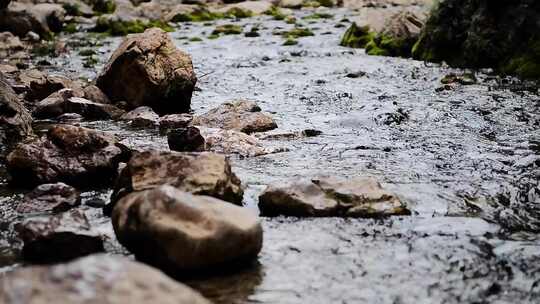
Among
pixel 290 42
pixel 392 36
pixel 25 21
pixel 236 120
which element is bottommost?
pixel 290 42

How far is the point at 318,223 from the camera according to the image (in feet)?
18.4

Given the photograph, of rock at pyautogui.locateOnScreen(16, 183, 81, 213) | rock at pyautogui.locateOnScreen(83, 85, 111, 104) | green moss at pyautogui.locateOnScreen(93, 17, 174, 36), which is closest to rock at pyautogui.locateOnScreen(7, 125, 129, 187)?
rock at pyautogui.locateOnScreen(16, 183, 81, 213)

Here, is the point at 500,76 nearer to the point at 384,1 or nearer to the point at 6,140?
the point at 6,140

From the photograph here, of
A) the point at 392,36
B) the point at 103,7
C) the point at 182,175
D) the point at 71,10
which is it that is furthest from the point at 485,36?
the point at 103,7

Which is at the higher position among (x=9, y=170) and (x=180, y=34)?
(x=9, y=170)

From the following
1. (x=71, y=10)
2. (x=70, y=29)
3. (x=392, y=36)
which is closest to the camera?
(x=392, y=36)

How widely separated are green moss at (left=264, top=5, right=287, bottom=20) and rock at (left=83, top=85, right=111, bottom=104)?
20.2 m

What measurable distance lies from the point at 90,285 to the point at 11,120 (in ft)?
22.0

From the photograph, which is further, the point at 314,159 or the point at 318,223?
the point at 314,159

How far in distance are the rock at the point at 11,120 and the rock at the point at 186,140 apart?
2419mm

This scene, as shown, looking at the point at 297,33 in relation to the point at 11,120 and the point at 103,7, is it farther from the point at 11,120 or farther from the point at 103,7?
the point at 103,7

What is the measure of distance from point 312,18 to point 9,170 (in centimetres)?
2540

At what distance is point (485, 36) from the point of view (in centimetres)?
1570

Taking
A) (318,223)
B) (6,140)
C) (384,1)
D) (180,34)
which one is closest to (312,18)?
(180,34)
